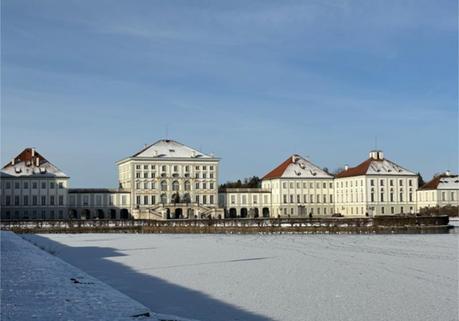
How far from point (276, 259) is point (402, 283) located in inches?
310

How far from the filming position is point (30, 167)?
82.8 m

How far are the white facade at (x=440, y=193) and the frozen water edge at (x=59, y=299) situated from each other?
3070 inches

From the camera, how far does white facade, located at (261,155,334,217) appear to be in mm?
89688

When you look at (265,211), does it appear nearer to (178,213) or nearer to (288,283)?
(178,213)

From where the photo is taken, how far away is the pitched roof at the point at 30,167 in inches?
3221

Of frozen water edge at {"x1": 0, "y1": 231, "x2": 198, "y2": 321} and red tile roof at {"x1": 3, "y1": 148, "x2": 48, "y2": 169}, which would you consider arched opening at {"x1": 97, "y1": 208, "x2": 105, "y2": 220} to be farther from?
frozen water edge at {"x1": 0, "y1": 231, "x2": 198, "y2": 321}

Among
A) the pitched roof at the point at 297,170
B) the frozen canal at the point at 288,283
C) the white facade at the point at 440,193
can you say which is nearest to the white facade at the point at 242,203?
the pitched roof at the point at 297,170

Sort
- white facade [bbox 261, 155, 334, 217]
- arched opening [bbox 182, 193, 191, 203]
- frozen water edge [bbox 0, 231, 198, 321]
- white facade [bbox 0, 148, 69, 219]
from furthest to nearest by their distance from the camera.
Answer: white facade [bbox 261, 155, 334, 217], arched opening [bbox 182, 193, 191, 203], white facade [bbox 0, 148, 69, 219], frozen water edge [bbox 0, 231, 198, 321]

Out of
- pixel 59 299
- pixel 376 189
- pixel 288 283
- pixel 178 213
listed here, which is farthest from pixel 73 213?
pixel 59 299

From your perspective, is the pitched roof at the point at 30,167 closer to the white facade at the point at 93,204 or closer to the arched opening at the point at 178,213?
the white facade at the point at 93,204

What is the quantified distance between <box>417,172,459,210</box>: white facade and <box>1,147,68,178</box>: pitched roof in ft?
152

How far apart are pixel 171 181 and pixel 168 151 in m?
4.04

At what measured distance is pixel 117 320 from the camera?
10.6 metres

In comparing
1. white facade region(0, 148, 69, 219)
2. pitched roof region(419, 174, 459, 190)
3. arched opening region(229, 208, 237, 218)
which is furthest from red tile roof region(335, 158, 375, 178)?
white facade region(0, 148, 69, 219)
